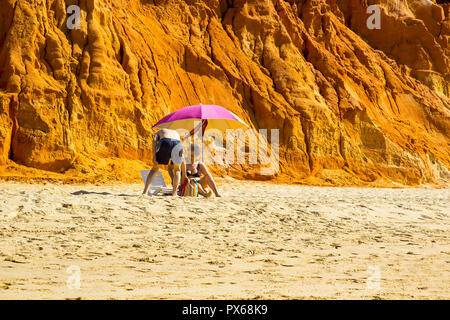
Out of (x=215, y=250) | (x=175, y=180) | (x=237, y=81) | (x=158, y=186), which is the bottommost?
(x=215, y=250)

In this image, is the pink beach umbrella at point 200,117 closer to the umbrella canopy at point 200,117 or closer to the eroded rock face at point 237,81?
the umbrella canopy at point 200,117

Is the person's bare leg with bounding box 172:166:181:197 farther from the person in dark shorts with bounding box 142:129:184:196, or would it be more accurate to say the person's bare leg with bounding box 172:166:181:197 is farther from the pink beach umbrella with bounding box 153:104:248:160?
the pink beach umbrella with bounding box 153:104:248:160

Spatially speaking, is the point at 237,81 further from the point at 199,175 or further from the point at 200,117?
the point at 199,175

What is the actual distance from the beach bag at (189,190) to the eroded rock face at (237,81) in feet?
21.5

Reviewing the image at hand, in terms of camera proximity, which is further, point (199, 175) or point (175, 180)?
point (199, 175)

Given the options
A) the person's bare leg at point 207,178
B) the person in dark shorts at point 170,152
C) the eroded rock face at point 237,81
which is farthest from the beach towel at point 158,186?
the eroded rock face at point 237,81

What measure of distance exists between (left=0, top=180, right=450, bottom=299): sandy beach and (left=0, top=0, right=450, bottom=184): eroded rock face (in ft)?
28.5

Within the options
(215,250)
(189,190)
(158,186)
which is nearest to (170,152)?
(189,190)

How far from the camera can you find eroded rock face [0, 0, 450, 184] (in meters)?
16.5

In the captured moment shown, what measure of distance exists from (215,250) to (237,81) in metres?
17.5

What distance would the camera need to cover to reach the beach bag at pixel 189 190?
9.58 m

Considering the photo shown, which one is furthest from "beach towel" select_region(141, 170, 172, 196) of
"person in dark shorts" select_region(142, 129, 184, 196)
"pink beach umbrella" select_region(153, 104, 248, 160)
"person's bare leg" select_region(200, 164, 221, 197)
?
"pink beach umbrella" select_region(153, 104, 248, 160)

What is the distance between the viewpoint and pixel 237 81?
882 inches

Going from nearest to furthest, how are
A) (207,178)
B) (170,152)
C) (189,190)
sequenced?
(170,152) → (189,190) → (207,178)
